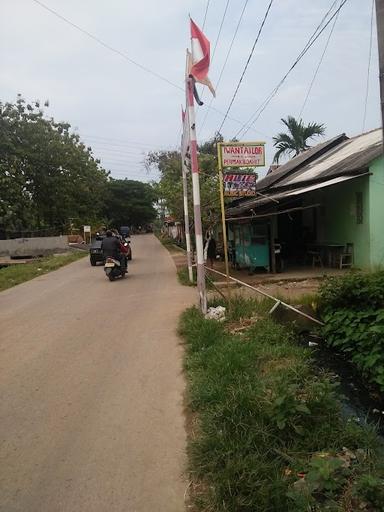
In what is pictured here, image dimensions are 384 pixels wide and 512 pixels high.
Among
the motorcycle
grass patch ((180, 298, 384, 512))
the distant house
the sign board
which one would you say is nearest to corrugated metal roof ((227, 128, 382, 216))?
the distant house

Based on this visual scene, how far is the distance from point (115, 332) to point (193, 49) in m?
5.03

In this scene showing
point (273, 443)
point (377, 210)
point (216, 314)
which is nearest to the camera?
point (273, 443)

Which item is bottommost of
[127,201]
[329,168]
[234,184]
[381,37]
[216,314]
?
[216,314]

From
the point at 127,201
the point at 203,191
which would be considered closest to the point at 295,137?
the point at 203,191

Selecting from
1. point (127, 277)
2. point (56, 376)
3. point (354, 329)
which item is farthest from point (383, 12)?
point (127, 277)

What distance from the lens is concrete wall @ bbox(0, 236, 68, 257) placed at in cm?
3388

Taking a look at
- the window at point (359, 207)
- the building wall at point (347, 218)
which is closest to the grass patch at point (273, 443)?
the building wall at point (347, 218)

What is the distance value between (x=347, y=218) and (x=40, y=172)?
2615 cm

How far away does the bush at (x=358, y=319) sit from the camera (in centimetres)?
534

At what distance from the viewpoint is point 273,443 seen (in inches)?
142

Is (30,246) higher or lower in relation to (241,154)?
lower

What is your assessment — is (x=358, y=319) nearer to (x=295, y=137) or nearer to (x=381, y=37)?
(x=381, y=37)

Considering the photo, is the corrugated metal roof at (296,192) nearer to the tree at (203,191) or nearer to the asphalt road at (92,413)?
the tree at (203,191)

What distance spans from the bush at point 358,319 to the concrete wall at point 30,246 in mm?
30033
